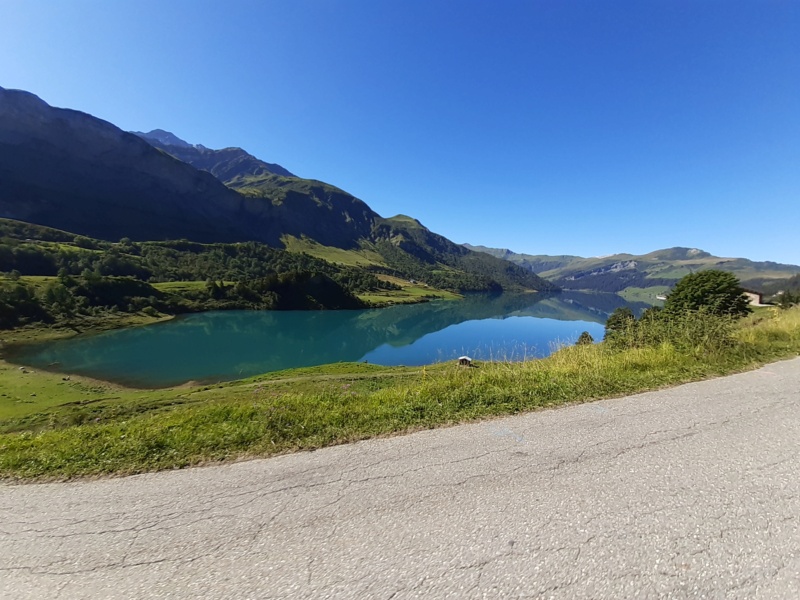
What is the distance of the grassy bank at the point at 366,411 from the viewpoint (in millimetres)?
5398

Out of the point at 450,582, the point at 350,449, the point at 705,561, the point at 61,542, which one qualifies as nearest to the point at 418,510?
the point at 450,582

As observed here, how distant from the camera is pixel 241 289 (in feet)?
455

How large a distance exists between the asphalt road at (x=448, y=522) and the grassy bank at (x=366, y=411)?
1.58ft

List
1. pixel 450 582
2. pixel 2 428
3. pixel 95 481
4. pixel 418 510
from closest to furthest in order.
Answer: pixel 450 582
pixel 418 510
pixel 95 481
pixel 2 428

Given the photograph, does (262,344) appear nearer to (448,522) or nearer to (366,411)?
(366,411)

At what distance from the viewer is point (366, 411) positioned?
668cm

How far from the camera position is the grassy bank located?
5398mm

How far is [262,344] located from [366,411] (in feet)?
275

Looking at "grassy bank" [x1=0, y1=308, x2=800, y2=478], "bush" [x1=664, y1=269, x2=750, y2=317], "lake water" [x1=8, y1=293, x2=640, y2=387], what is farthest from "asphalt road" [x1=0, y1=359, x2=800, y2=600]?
"bush" [x1=664, y1=269, x2=750, y2=317]

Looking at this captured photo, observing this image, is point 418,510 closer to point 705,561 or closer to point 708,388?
point 705,561

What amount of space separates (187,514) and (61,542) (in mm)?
1130

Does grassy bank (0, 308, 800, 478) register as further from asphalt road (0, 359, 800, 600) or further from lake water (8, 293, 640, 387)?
lake water (8, 293, 640, 387)

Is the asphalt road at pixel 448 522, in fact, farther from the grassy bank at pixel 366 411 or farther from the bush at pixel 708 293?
the bush at pixel 708 293

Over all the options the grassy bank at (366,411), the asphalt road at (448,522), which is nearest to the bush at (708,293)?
the grassy bank at (366,411)
